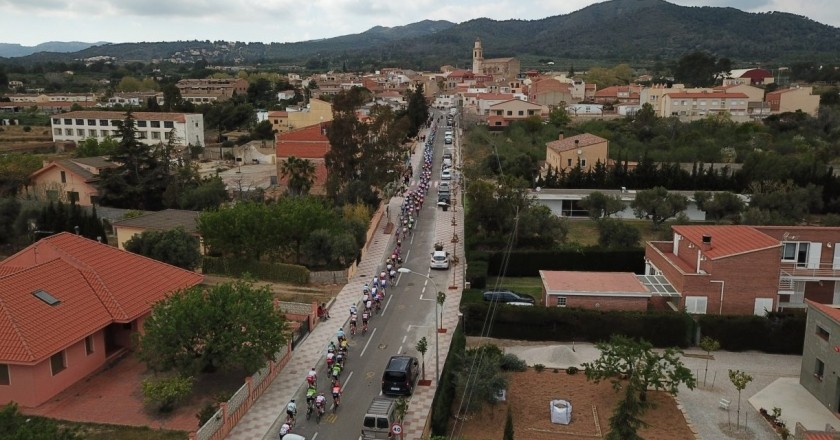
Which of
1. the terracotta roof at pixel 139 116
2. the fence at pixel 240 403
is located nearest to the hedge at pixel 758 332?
the fence at pixel 240 403

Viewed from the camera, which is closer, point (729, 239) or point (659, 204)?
point (729, 239)

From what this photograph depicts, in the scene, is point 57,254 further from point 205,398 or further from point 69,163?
point 69,163

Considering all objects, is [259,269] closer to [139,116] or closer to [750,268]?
[750,268]

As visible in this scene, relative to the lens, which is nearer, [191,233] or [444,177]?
[191,233]

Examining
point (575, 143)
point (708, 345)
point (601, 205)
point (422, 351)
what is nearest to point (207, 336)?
point (422, 351)

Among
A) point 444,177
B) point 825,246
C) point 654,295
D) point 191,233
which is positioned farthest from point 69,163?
point 825,246

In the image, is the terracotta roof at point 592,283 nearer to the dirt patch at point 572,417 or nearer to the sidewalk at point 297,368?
the dirt patch at point 572,417
